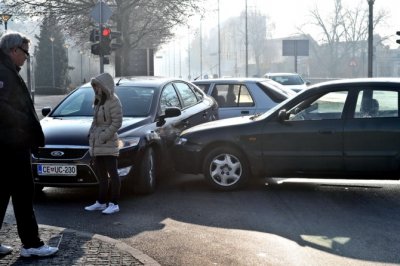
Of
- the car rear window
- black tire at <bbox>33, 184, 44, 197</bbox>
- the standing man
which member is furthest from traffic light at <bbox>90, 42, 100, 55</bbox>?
the standing man

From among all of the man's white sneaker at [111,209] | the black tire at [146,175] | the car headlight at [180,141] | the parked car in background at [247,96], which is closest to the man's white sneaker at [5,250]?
the man's white sneaker at [111,209]

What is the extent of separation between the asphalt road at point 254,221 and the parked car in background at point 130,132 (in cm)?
36

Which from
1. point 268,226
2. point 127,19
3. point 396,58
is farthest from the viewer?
point 396,58

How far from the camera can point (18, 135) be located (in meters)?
5.12

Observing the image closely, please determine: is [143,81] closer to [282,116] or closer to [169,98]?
[169,98]

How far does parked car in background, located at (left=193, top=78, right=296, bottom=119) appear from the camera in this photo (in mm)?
13156

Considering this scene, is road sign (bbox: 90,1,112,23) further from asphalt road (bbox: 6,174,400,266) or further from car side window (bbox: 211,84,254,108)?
asphalt road (bbox: 6,174,400,266)

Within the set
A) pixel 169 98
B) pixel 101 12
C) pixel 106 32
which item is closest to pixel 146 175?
pixel 169 98

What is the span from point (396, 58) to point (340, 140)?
87.1 m

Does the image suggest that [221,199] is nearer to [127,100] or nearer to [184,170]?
[184,170]

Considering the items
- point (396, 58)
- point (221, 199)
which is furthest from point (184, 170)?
point (396, 58)

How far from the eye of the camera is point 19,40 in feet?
17.2

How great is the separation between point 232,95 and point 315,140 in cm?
535

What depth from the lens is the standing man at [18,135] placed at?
16.7ft
